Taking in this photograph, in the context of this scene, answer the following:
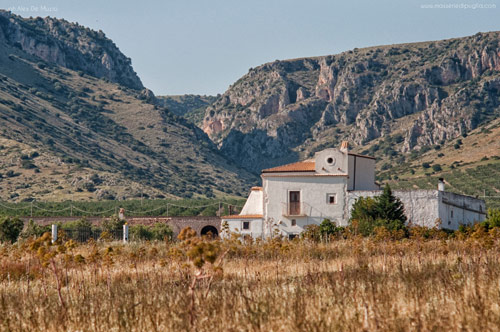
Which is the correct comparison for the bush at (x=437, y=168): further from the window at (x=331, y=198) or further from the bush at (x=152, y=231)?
the bush at (x=152, y=231)

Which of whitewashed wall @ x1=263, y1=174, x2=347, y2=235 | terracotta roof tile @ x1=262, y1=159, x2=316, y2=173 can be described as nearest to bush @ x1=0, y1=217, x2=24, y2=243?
whitewashed wall @ x1=263, y1=174, x2=347, y2=235

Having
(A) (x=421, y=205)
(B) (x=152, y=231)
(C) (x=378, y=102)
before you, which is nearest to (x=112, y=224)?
(B) (x=152, y=231)

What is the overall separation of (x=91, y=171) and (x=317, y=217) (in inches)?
2592

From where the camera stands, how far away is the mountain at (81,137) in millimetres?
93500

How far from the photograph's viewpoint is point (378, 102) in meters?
162

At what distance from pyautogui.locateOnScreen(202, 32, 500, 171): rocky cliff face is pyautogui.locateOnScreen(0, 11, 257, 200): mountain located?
34.5 metres

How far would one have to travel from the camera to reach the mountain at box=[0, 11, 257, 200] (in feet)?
307

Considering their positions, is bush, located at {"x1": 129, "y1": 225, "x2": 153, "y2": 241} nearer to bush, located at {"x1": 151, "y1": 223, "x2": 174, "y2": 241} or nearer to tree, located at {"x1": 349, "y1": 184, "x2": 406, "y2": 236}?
bush, located at {"x1": 151, "y1": 223, "x2": 174, "y2": 241}

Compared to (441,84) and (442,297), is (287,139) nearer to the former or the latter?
(441,84)

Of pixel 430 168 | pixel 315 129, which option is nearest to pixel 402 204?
pixel 430 168

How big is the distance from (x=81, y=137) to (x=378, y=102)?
75.3m

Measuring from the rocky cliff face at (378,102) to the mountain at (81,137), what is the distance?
3449 centimetres

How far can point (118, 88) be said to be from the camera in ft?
548

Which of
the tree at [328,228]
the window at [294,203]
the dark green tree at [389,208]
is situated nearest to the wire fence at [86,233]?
the window at [294,203]
